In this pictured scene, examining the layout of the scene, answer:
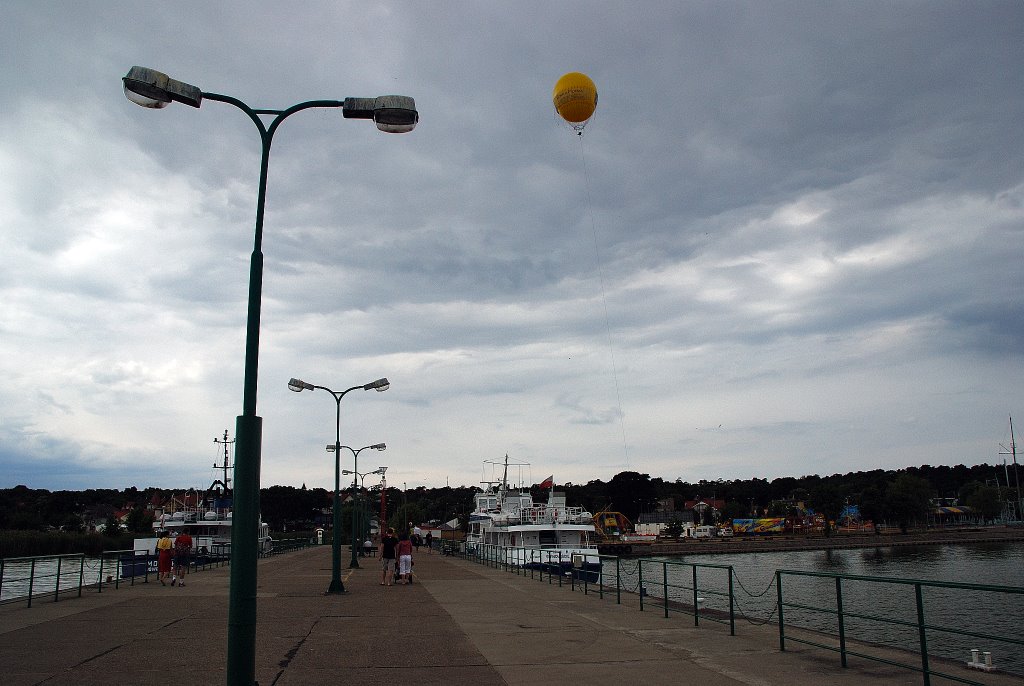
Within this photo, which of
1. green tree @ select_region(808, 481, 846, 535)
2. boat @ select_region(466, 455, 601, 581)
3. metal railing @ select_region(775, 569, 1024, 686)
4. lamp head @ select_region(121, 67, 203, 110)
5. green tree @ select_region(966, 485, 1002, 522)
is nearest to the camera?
lamp head @ select_region(121, 67, 203, 110)

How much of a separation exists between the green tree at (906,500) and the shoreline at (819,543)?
4.62 metres

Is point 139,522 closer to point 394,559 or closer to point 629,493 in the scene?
point 394,559

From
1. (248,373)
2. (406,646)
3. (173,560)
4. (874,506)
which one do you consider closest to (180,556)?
(173,560)

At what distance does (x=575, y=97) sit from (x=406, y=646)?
1419cm

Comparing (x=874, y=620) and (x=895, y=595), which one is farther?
(x=895, y=595)

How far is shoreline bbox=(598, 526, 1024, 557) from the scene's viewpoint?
9510 cm

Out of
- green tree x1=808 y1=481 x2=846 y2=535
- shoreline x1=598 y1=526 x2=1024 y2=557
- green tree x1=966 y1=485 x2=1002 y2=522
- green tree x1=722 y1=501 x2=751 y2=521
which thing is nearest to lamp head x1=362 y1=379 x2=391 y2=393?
shoreline x1=598 y1=526 x2=1024 y2=557

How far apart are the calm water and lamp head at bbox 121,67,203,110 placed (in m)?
11.0

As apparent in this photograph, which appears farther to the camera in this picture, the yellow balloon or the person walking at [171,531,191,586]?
the person walking at [171,531,191,586]

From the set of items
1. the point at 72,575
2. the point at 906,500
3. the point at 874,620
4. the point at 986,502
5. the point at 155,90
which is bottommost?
the point at 986,502

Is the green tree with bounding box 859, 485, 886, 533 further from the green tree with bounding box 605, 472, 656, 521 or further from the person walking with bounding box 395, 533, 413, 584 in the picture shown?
the person walking with bounding box 395, 533, 413, 584

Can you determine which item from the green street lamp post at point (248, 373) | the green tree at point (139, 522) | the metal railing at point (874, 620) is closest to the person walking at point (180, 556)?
the metal railing at point (874, 620)

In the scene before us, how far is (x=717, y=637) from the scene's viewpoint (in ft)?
43.1

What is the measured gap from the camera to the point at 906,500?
123 metres
